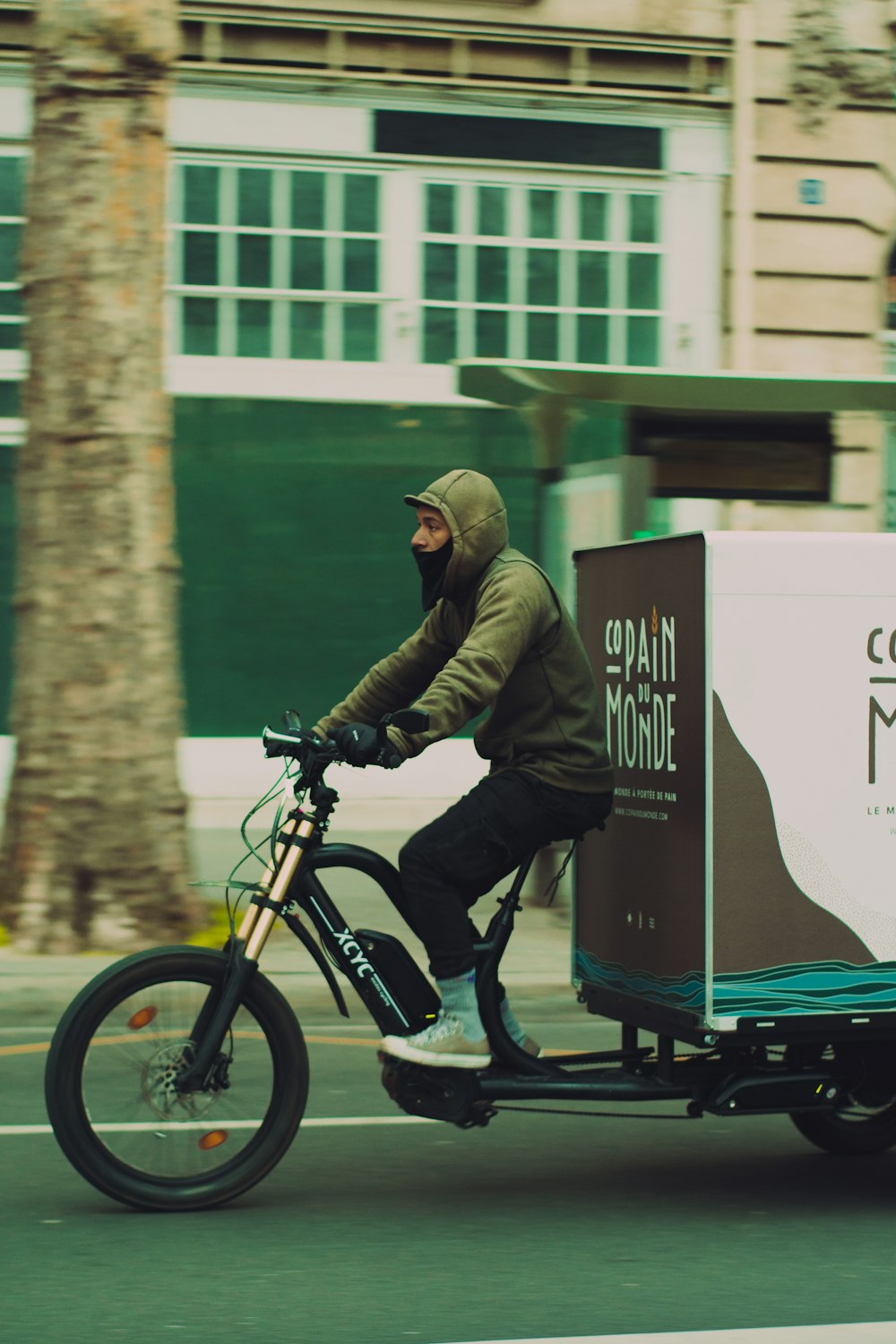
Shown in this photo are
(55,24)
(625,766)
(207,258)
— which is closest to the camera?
(625,766)

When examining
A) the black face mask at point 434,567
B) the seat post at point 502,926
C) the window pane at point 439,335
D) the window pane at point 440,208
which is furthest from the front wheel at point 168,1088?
the window pane at point 440,208

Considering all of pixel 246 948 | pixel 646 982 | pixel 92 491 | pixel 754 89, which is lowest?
pixel 646 982

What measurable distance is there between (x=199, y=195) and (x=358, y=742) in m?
9.40

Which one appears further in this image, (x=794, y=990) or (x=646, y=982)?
(x=646, y=982)

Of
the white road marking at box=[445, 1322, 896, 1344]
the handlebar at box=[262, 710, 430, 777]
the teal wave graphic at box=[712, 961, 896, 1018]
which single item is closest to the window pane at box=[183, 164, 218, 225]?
the handlebar at box=[262, 710, 430, 777]

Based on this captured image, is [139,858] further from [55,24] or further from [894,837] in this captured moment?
[894,837]

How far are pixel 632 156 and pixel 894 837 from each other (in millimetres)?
9888

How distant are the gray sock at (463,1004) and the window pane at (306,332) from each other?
9.08m

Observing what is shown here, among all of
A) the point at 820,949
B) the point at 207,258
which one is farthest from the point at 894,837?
the point at 207,258

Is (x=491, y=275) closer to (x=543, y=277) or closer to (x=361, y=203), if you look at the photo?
(x=543, y=277)

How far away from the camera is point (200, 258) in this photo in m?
13.2

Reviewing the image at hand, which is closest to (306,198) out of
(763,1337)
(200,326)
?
(200,326)

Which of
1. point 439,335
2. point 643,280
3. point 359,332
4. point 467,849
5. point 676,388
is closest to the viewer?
point 467,849

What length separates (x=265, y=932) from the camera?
15.5ft
